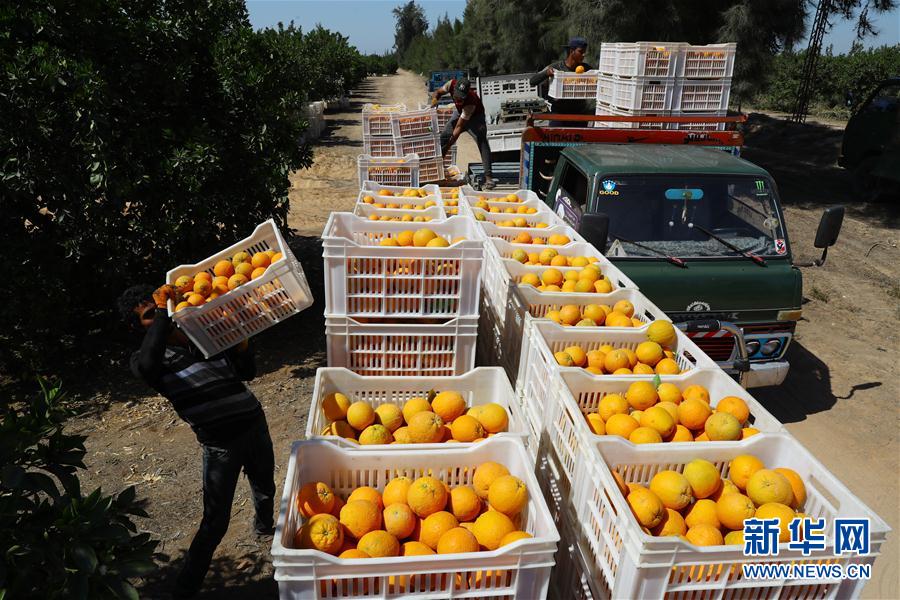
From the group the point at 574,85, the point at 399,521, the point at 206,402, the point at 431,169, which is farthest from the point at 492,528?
the point at 574,85

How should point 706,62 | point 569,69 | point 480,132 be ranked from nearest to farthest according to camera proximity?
point 706,62 → point 569,69 → point 480,132

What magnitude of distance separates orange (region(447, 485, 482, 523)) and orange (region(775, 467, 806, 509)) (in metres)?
1.31

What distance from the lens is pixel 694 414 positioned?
2.95 m

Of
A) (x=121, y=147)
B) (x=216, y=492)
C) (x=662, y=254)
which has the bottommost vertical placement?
(x=216, y=492)

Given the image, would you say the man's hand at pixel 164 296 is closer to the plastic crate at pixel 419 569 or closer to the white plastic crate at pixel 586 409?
the plastic crate at pixel 419 569

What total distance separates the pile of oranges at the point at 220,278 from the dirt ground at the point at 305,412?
172 centimetres

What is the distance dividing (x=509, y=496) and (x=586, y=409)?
41.7 inches

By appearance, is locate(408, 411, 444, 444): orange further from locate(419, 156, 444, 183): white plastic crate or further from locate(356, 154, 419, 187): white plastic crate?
locate(419, 156, 444, 183): white plastic crate

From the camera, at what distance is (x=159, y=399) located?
6031 mm

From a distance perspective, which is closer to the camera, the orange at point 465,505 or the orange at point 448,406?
the orange at point 465,505

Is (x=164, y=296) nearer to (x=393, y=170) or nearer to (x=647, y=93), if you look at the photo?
(x=393, y=170)

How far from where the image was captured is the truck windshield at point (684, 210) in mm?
5383

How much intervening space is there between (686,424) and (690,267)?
2466mm

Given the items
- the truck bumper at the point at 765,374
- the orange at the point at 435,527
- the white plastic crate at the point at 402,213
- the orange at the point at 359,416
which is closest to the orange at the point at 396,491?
the orange at the point at 435,527
